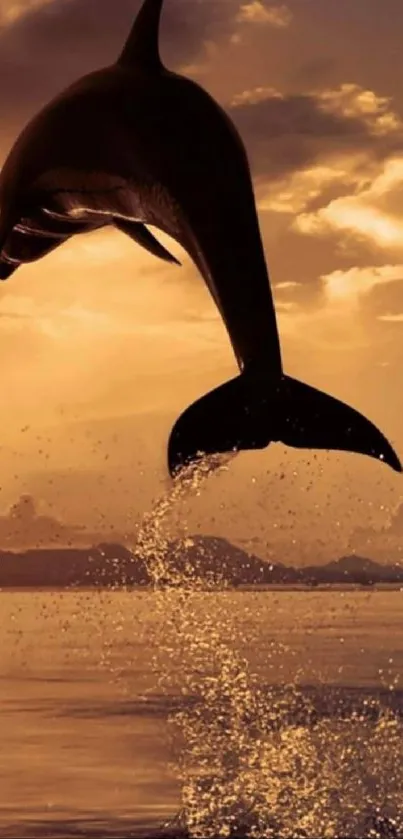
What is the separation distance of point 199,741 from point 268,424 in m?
16.4

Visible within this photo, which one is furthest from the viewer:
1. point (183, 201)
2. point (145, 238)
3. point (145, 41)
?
point (145, 238)

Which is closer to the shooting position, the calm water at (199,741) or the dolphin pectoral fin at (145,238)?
the dolphin pectoral fin at (145,238)

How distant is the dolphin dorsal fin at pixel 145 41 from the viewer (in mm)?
12625

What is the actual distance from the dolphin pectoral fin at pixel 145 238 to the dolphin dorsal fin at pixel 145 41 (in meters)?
1.41

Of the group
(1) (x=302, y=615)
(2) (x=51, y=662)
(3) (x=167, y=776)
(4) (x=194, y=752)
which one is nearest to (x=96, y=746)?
(4) (x=194, y=752)

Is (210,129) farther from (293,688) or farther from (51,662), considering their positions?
(51,662)

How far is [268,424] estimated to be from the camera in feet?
34.1

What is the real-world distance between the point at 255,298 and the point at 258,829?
6814 millimetres

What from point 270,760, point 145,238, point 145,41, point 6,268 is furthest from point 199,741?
point 145,41

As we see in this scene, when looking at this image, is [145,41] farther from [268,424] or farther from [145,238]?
[268,424]

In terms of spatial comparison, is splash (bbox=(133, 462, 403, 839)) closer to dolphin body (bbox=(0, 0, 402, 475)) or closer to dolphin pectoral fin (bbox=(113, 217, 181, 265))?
dolphin body (bbox=(0, 0, 402, 475))

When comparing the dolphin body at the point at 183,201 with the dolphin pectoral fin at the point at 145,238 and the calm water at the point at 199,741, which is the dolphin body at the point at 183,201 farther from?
the calm water at the point at 199,741

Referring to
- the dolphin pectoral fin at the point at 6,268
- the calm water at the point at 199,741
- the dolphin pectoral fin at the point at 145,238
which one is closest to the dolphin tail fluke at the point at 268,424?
the calm water at the point at 199,741

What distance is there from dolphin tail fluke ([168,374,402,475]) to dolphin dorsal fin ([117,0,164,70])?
128 inches
